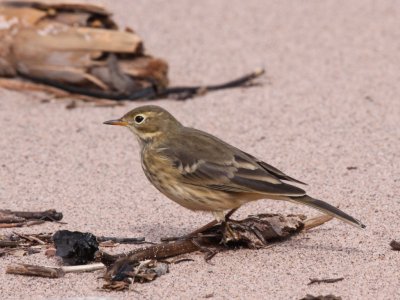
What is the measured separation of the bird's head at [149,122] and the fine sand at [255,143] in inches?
23.7

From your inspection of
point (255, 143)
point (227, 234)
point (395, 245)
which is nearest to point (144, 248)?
point (227, 234)

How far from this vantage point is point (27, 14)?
31.1ft

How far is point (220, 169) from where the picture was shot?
6.18m

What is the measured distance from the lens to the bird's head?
6637 mm

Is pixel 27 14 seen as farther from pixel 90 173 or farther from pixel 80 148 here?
pixel 90 173

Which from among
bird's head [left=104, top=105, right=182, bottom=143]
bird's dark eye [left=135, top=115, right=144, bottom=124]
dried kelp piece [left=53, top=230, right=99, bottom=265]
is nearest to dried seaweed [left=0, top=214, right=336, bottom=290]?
dried kelp piece [left=53, top=230, right=99, bottom=265]

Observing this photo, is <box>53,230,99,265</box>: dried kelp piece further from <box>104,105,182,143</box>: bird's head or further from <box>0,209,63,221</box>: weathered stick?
<box>104,105,182,143</box>: bird's head

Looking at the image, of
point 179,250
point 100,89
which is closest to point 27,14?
point 100,89

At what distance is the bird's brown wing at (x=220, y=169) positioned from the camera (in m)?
6.00

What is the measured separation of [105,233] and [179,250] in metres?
0.69

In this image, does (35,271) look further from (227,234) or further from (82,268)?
(227,234)

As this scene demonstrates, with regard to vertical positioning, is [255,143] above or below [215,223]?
below

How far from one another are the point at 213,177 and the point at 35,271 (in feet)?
4.19

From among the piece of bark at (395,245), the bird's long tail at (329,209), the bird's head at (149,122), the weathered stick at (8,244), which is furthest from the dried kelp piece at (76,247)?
the piece of bark at (395,245)
